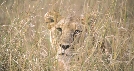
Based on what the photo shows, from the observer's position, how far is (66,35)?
363cm

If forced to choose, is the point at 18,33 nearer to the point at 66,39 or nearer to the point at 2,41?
the point at 2,41

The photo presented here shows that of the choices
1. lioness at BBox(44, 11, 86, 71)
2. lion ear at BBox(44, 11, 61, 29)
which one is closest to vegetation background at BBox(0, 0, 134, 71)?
lioness at BBox(44, 11, 86, 71)

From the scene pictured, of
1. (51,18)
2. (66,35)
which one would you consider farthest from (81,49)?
(51,18)

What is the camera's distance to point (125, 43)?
3766 mm

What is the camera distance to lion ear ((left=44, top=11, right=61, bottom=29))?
4.02 metres

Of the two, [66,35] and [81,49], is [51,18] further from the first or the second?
[81,49]

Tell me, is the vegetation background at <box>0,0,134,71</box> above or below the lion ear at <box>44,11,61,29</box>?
below

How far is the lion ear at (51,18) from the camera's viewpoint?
4020 mm

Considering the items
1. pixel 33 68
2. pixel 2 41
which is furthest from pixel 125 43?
pixel 2 41

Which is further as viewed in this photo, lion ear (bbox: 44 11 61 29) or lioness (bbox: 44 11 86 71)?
lion ear (bbox: 44 11 61 29)

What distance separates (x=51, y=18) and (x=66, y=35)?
1.83ft

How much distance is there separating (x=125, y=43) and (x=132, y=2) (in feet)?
7.56

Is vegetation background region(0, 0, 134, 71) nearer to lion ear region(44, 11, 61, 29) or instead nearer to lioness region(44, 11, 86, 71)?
lioness region(44, 11, 86, 71)

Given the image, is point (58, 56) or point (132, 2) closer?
point (58, 56)
